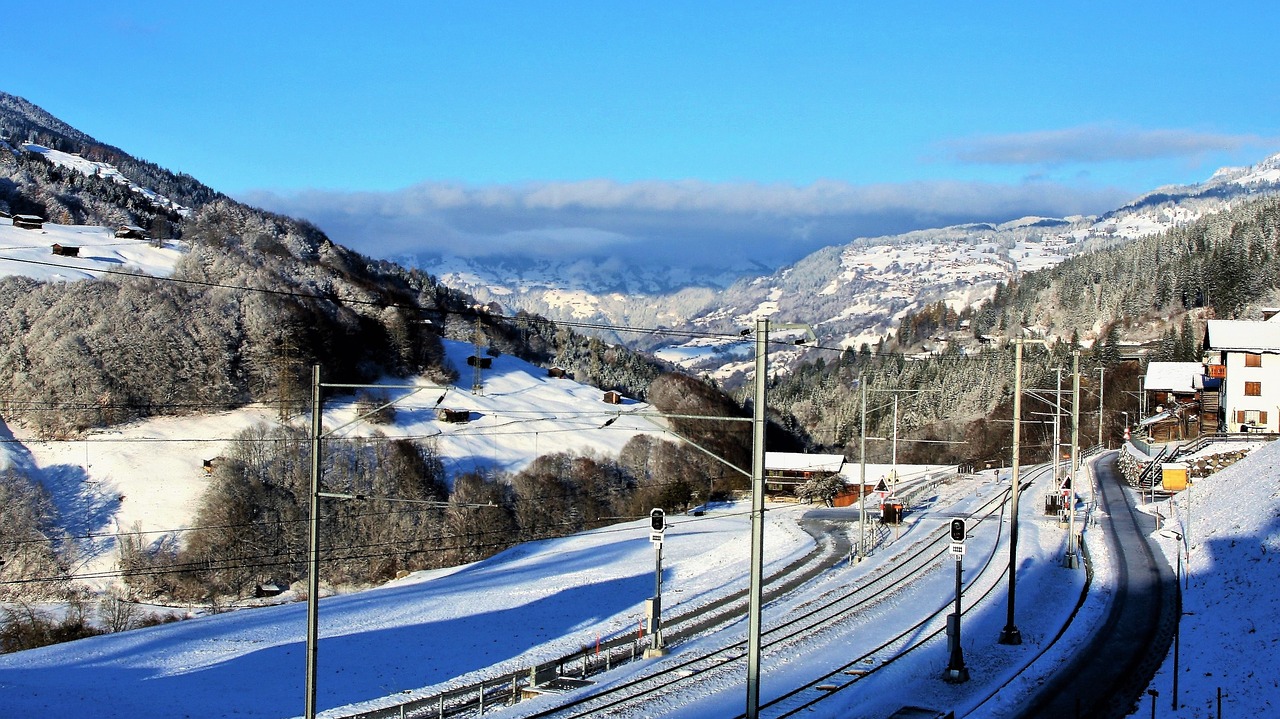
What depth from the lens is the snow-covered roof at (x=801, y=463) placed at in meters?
102

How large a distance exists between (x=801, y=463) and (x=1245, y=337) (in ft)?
127

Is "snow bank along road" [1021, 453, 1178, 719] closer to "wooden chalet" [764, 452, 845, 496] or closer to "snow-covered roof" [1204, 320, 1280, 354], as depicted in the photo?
"snow-covered roof" [1204, 320, 1280, 354]

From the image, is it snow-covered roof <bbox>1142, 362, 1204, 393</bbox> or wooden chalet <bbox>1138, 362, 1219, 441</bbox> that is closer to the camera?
wooden chalet <bbox>1138, 362, 1219, 441</bbox>

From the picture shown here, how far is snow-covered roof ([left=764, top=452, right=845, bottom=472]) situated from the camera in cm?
10181

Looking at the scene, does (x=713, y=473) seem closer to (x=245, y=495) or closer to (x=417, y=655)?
(x=245, y=495)

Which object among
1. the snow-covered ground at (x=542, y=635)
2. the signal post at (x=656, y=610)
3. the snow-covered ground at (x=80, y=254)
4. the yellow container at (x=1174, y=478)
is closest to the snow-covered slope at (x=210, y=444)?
the snow-covered ground at (x=542, y=635)

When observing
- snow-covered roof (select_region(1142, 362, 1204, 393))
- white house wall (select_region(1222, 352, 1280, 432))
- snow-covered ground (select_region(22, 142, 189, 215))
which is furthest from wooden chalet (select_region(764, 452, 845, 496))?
snow-covered ground (select_region(22, 142, 189, 215))

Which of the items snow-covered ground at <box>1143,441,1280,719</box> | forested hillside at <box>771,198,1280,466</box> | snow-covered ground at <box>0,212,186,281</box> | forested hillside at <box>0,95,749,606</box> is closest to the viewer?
snow-covered ground at <box>1143,441,1280,719</box>

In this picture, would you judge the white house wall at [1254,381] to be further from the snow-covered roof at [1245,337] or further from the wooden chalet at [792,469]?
the wooden chalet at [792,469]

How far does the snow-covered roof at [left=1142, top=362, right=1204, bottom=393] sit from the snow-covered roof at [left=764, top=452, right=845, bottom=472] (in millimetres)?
33500

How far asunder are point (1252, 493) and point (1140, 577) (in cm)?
907

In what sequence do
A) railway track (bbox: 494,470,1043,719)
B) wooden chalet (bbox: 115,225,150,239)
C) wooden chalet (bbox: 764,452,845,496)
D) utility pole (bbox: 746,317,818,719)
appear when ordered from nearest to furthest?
1. utility pole (bbox: 746,317,818,719)
2. railway track (bbox: 494,470,1043,719)
3. wooden chalet (bbox: 764,452,845,496)
4. wooden chalet (bbox: 115,225,150,239)

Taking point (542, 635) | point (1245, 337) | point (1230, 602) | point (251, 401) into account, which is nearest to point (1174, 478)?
→ point (1245, 337)

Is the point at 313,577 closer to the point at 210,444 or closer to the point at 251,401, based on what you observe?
the point at 210,444
